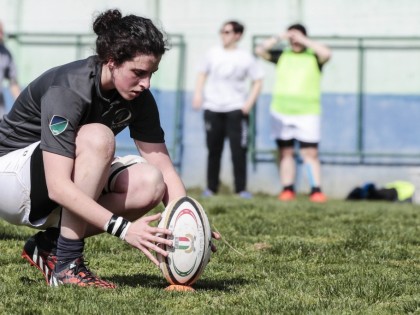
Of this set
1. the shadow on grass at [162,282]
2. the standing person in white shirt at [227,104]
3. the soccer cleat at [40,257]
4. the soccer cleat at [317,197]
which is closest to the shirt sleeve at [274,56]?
the standing person in white shirt at [227,104]

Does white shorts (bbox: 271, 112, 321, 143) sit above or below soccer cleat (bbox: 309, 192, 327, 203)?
above

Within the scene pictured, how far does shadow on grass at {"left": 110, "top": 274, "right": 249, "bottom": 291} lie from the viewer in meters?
4.94

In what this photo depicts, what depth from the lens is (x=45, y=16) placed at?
15.1 meters

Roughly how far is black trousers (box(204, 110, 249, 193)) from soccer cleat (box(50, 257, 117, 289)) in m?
7.51

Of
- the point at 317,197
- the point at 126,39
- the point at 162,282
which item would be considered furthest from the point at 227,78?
the point at 126,39

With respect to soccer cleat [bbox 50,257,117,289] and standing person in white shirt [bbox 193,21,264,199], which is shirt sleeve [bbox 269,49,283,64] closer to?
standing person in white shirt [bbox 193,21,264,199]

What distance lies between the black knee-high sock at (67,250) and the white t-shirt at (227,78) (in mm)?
7646

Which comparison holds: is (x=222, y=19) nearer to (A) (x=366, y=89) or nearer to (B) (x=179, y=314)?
(A) (x=366, y=89)

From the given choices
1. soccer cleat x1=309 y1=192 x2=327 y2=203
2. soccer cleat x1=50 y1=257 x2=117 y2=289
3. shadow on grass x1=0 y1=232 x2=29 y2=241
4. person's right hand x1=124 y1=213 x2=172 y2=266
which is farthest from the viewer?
soccer cleat x1=309 y1=192 x2=327 y2=203

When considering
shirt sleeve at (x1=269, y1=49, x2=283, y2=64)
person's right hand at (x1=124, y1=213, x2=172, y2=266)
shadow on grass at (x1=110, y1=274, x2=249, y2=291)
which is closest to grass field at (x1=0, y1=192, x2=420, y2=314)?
shadow on grass at (x1=110, y1=274, x2=249, y2=291)

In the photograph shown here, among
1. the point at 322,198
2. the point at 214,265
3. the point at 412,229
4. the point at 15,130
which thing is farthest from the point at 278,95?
the point at 15,130

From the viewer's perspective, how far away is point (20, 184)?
15.9 feet

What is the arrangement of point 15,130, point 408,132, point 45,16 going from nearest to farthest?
point 15,130 → point 408,132 → point 45,16

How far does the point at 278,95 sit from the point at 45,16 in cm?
463
